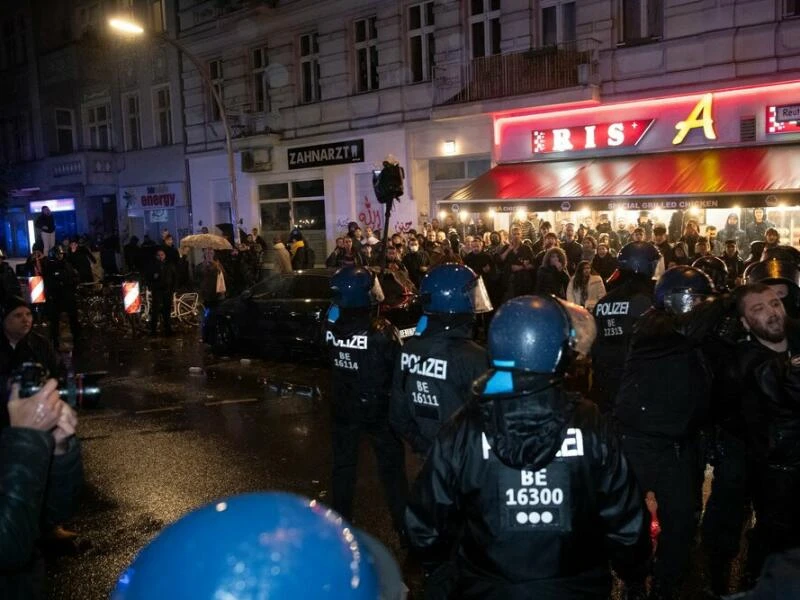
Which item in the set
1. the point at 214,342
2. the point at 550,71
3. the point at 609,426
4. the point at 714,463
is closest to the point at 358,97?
the point at 550,71

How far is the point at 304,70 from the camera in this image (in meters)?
22.2

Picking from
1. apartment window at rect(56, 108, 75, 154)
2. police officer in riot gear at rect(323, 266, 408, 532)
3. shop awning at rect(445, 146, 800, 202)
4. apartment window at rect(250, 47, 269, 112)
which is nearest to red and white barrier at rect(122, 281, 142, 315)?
shop awning at rect(445, 146, 800, 202)

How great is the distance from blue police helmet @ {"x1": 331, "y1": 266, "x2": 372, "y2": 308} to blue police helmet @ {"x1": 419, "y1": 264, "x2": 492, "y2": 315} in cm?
72

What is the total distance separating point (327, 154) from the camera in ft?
70.6

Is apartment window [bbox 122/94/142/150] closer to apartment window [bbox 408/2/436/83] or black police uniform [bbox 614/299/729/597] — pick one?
apartment window [bbox 408/2/436/83]

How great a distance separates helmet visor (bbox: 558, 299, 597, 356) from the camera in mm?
2518

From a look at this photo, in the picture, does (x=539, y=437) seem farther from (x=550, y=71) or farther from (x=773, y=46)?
(x=550, y=71)

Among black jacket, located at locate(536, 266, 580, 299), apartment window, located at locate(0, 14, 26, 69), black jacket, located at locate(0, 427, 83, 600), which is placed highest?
apartment window, located at locate(0, 14, 26, 69)

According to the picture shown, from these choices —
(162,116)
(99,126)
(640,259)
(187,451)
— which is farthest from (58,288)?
(99,126)

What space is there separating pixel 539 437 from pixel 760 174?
1290cm

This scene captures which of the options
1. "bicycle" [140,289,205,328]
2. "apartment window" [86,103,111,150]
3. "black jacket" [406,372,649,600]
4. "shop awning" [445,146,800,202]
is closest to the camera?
"black jacket" [406,372,649,600]

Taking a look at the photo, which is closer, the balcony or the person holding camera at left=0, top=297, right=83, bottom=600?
the person holding camera at left=0, top=297, right=83, bottom=600

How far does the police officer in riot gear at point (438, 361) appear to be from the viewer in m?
3.86

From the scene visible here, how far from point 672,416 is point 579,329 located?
157cm
